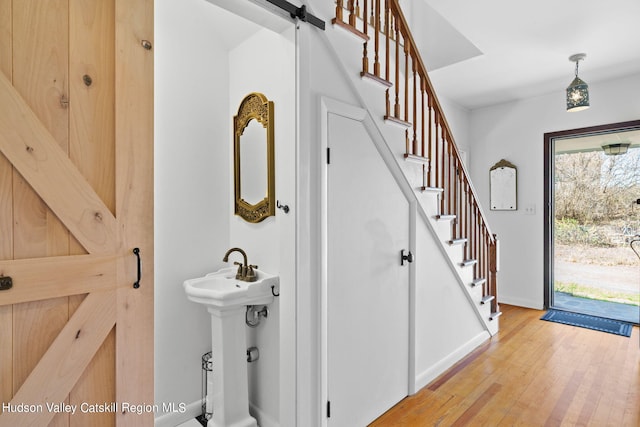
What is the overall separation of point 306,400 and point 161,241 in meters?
1.22

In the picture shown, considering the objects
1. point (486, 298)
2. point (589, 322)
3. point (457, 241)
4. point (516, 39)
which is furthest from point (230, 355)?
point (589, 322)

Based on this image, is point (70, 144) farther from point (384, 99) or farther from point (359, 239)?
point (384, 99)

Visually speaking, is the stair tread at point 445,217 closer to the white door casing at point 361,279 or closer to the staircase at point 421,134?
the staircase at point 421,134

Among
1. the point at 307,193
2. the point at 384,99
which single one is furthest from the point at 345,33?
the point at 307,193

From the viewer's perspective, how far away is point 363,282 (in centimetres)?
202

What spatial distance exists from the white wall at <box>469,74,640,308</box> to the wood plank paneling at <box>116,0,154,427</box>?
4420 mm

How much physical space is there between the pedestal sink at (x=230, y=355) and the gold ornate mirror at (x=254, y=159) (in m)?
0.42

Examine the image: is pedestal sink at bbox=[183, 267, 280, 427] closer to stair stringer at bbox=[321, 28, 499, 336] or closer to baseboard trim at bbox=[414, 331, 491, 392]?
stair stringer at bbox=[321, 28, 499, 336]

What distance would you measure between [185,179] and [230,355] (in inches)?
42.9

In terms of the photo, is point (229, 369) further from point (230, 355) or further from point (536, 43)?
point (536, 43)

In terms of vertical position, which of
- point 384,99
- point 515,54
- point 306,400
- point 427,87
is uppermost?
point 515,54

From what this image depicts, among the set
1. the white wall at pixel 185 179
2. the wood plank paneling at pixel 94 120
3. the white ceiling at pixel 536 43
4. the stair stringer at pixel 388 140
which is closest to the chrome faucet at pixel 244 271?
the white wall at pixel 185 179

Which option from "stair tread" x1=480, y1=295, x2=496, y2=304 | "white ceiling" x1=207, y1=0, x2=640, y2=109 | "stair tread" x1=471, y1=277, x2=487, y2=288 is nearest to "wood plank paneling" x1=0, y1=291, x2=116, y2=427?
"white ceiling" x1=207, y1=0, x2=640, y2=109

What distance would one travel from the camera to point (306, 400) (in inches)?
66.9
